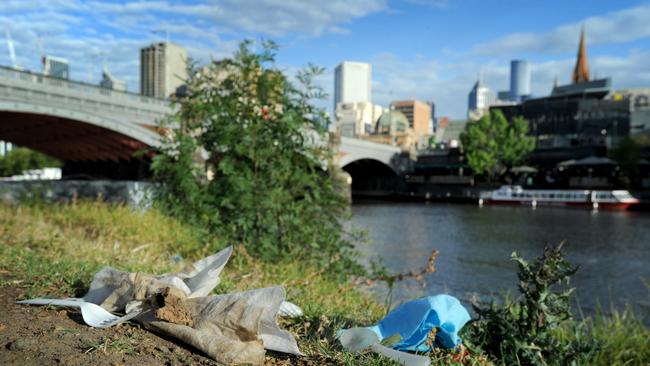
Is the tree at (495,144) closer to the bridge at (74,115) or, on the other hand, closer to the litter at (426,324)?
the bridge at (74,115)

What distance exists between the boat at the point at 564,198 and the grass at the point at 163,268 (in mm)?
39672

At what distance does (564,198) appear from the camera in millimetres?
43875

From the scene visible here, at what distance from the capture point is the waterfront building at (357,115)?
27344 mm

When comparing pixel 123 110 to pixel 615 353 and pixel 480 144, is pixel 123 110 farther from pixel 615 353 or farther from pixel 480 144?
pixel 480 144

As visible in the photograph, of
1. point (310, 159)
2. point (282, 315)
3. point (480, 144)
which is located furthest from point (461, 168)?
point (282, 315)

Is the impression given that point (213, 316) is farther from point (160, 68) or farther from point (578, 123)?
point (578, 123)

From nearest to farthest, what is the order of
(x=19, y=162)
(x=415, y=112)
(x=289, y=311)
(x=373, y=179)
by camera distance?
(x=289, y=311) < (x=373, y=179) < (x=19, y=162) < (x=415, y=112)

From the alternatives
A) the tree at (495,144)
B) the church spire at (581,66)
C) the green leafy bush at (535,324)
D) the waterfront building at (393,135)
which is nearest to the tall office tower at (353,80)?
the waterfront building at (393,135)

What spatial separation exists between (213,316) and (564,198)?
46013 millimetres

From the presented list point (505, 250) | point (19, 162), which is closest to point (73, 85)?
point (505, 250)

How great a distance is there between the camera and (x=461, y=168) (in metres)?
63.2

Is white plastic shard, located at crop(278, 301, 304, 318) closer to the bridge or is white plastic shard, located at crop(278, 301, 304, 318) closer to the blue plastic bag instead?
the blue plastic bag

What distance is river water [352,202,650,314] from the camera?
11.9 m

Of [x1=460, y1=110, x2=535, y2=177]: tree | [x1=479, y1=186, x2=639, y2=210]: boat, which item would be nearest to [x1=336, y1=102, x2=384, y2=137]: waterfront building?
[x1=460, y1=110, x2=535, y2=177]: tree
